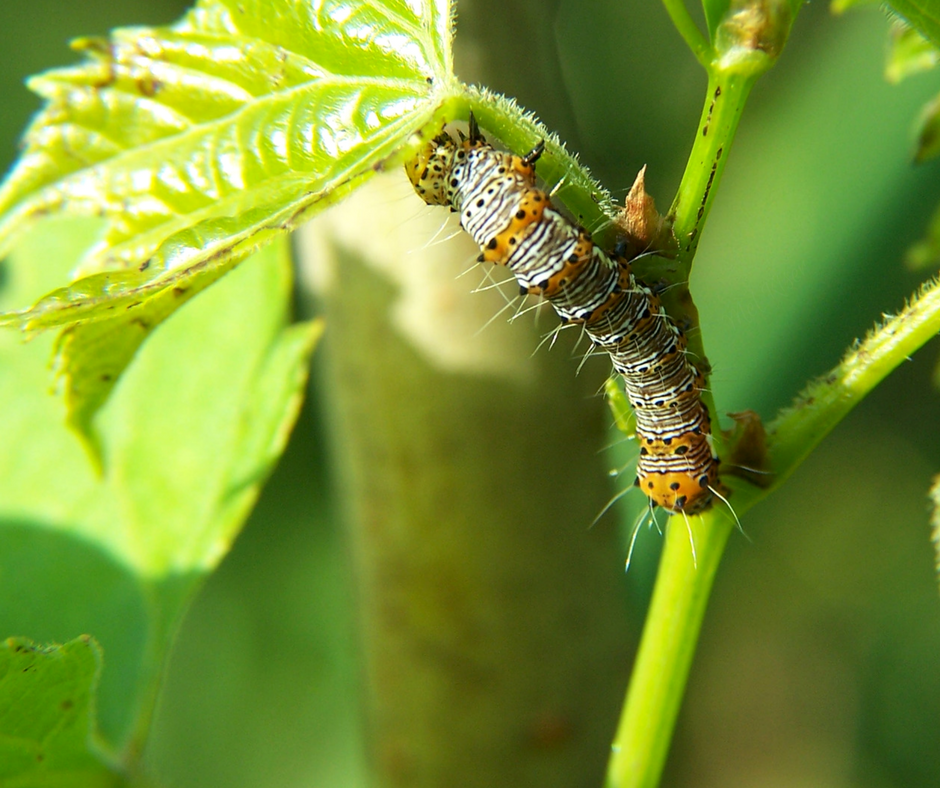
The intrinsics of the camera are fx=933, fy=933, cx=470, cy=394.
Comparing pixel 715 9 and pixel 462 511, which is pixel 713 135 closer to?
pixel 715 9

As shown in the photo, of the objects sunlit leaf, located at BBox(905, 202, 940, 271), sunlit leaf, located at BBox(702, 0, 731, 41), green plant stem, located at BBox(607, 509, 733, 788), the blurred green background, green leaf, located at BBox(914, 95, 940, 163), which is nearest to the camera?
sunlit leaf, located at BBox(702, 0, 731, 41)

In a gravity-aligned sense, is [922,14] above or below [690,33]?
below

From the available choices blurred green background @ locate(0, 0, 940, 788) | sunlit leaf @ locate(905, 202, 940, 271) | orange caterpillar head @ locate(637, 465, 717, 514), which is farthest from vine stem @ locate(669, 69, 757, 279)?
blurred green background @ locate(0, 0, 940, 788)

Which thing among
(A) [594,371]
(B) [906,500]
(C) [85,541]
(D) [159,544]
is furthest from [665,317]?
(B) [906,500]

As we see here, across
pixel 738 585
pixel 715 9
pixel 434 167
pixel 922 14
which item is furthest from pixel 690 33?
pixel 738 585

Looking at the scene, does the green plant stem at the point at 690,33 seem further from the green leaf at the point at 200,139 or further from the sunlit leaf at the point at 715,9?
the green leaf at the point at 200,139

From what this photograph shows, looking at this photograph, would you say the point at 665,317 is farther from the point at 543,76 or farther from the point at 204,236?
the point at 543,76

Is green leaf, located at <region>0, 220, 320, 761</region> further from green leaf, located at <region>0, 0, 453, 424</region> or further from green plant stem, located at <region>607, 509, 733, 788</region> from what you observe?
green plant stem, located at <region>607, 509, 733, 788</region>
